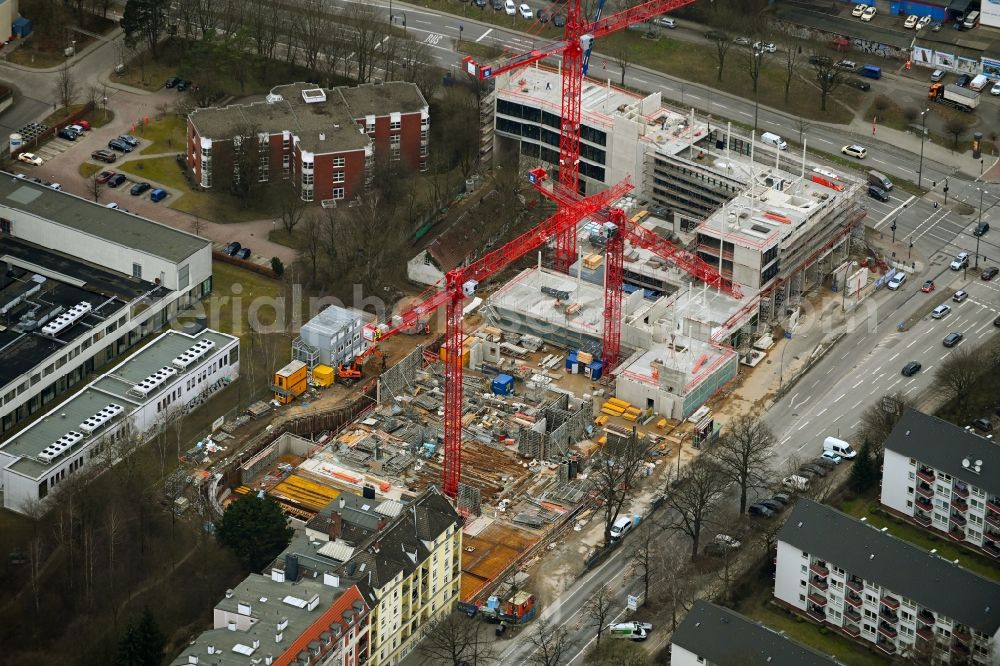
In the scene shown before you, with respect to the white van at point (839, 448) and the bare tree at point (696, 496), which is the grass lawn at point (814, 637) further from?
the white van at point (839, 448)

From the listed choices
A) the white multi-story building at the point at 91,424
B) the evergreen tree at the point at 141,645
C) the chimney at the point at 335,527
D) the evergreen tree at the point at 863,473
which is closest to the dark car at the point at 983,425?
the evergreen tree at the point at 863,473

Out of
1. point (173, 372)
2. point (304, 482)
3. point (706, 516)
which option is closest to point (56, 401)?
point (173, 372)

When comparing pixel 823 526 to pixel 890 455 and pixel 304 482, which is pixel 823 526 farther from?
pixel 304 482

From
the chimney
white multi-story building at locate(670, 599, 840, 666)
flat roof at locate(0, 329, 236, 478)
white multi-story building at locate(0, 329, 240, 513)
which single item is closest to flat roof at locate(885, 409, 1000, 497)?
white multi-story building at locate(670, 599, 840, 666)

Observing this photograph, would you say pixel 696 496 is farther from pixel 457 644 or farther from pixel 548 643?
pixel 457 644

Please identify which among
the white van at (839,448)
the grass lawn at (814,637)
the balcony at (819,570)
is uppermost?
the balcony at (819,570)

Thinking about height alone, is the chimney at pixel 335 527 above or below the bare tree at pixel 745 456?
above

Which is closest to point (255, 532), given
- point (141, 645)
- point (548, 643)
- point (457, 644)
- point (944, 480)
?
point (141, 645)

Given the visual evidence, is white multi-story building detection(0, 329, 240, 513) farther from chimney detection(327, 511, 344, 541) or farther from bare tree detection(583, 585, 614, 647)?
bare tree detection(583, 585, 614, 647)
